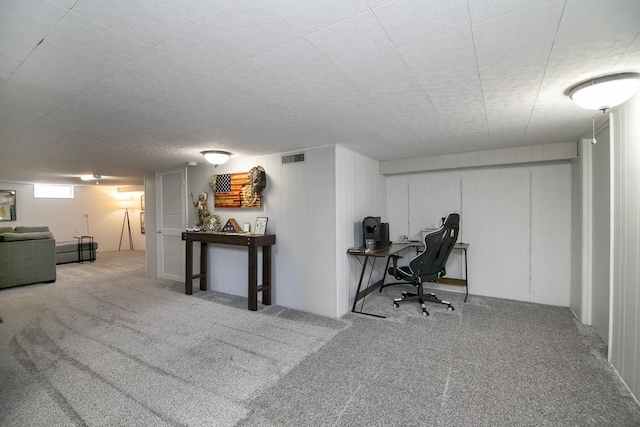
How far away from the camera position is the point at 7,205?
7.25m

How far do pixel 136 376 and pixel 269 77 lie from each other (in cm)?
250

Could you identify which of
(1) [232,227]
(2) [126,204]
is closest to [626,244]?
(1) [232,227]

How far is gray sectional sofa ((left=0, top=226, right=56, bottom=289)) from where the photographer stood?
489 cm

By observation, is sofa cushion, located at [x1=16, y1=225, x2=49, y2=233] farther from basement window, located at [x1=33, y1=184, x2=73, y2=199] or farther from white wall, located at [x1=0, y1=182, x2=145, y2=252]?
basement window, located at [x1=33, y1=184, x2=73, y2=199]

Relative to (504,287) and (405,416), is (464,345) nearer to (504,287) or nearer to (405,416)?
(405,416)

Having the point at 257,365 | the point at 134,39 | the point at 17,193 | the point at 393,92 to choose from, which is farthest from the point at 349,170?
the point at 17,193

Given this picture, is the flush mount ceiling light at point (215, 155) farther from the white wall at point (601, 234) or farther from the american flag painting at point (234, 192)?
the white wall at point (601, 234)

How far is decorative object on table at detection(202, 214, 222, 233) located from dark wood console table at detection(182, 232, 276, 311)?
0.19m

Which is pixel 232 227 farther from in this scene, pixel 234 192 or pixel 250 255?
pixel 250 255

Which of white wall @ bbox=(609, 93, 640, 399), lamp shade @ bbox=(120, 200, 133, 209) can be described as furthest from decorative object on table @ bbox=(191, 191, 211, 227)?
lamp shade @ bbox=(120, 200, 133, 209)

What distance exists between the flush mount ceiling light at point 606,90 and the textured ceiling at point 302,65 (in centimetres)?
9

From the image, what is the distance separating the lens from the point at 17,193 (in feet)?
24.3

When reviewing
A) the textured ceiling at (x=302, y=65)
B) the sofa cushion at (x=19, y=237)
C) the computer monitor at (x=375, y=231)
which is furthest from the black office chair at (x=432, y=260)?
the sofa cushion at (x=19, y=237)

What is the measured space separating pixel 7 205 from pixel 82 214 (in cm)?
158
